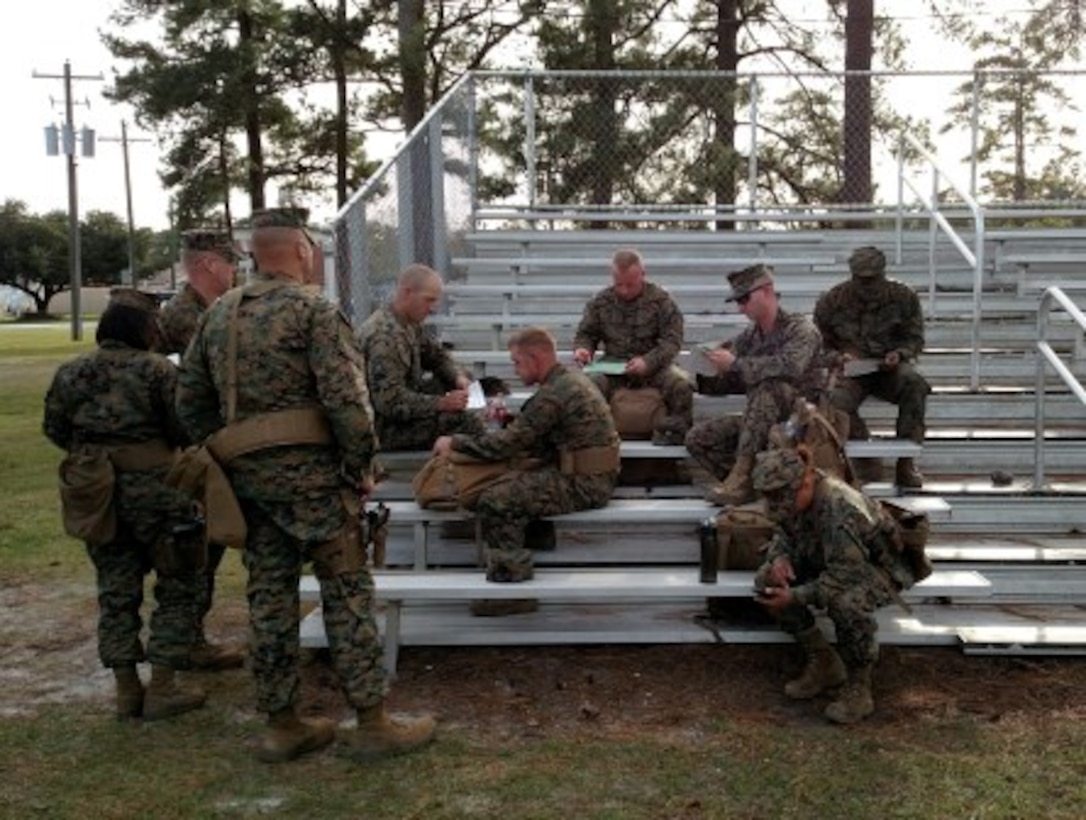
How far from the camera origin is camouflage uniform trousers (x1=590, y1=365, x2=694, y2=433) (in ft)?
19.9

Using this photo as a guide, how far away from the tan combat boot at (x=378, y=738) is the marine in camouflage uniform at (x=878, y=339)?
10.7 feet

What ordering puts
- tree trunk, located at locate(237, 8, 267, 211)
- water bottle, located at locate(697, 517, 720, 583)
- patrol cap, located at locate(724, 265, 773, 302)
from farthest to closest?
tree trunk, located at locate(237, 8, 267, 211), patrol cap, located at locate(724, 265, 773, 302), water bottle, located at locate(697, 517, 720, 583)

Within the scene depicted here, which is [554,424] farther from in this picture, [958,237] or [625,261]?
[958,237]

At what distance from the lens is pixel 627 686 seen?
461 cm

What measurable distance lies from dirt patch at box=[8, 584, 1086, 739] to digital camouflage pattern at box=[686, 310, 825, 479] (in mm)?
1093

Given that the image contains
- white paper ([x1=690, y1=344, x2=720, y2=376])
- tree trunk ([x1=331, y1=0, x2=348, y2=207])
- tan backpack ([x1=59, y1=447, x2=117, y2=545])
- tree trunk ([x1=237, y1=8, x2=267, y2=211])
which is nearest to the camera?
tan backpack ([x1=59, y1=447, x2=117, y2=545])

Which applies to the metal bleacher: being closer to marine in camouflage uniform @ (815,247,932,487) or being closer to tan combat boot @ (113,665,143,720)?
marine in camouflage uniform @ (815,247,932,487)

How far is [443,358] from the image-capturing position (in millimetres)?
5848

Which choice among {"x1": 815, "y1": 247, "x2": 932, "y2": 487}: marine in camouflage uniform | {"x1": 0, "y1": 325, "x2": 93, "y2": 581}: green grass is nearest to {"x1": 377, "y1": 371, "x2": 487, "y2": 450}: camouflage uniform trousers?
{"x1": 815, "y1": 247, "x2": 932, "y2": 487}: marine in camouflage uniform

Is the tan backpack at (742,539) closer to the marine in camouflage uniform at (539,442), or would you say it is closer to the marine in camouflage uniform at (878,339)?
the marine in camouflage uniform at (539,442)

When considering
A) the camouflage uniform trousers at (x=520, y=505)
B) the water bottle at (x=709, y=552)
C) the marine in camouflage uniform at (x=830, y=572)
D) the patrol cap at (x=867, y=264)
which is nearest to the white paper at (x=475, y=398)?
the camouflage uniform trousers at (x=520, y=505)

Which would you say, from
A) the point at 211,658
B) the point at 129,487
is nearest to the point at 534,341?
the point at 129,487

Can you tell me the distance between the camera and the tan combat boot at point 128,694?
4.41 metres

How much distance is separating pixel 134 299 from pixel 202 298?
2.56ft
